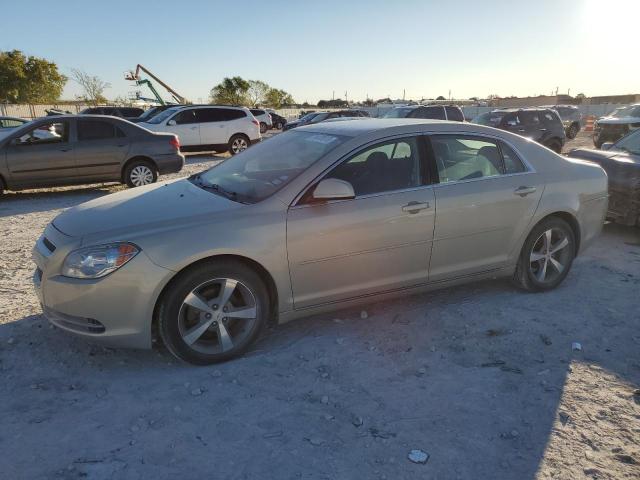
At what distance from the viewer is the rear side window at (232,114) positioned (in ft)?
53.9

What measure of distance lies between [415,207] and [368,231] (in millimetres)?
461

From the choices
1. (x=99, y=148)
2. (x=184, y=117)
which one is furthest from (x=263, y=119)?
(x=99, y=148)

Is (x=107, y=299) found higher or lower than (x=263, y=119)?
lower

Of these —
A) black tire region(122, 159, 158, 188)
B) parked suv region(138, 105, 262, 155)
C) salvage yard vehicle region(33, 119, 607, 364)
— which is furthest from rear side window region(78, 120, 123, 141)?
salvage yard vehicle region(33, 119, 607, 364)

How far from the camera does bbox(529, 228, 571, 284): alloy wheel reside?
452 centimetres

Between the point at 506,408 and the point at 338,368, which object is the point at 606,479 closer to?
the point at 506,408

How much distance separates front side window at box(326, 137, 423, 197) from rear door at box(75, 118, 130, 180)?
752cm

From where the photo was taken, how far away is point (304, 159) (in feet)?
12.4

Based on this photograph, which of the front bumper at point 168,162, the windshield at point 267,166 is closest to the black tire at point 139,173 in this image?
the front bumper at point 168,162

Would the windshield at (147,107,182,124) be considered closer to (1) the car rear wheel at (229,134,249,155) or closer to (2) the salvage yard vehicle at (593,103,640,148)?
(1) the car rear wheel at (229,134,249,155)

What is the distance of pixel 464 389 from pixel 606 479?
0.90m

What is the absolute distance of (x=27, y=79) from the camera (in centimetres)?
5119

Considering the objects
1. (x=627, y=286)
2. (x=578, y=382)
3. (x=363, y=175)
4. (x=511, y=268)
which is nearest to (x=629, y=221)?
(x=627, y=286)

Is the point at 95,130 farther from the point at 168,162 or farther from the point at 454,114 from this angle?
the point at 454,114
